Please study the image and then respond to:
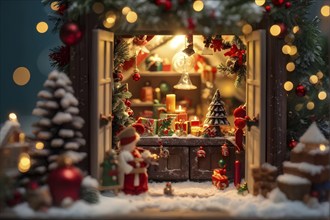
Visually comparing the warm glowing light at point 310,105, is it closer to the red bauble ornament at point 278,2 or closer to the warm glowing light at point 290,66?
the warm glowing light at point 290,66

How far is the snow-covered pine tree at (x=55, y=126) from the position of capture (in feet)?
20.7

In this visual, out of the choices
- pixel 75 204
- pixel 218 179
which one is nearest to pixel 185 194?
pixel 218 179

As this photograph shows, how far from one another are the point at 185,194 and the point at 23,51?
12.9 ft

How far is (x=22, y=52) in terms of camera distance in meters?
9.77

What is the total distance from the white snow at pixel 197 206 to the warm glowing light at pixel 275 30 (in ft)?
5.47

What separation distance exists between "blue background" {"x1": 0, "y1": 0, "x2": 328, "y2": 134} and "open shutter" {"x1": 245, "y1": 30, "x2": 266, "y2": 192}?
2931mm

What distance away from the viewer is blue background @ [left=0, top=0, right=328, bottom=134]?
965cm

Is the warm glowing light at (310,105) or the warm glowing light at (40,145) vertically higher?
the warm glowing light at (310,105)

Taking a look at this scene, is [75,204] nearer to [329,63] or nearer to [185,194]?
[185,194]

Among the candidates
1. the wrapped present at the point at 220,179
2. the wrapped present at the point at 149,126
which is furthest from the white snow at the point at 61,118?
the wrapped present at the point at 220,179

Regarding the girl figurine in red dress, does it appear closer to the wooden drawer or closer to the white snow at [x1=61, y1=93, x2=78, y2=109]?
the white snow at [x1=61, y1=93, x2=78, y2=109]

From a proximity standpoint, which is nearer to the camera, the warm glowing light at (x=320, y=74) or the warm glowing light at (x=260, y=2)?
the warm glowing light at (x=260, y=2)

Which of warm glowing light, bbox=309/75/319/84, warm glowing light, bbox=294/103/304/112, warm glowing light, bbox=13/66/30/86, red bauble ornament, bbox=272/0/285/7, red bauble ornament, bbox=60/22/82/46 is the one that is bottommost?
warm glowing light, bbox=294/103/304/112

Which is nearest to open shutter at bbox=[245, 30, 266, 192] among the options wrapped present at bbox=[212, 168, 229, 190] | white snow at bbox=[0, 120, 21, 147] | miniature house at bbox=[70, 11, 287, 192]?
miniature house at bbox=[70, 11, 287, 192]
